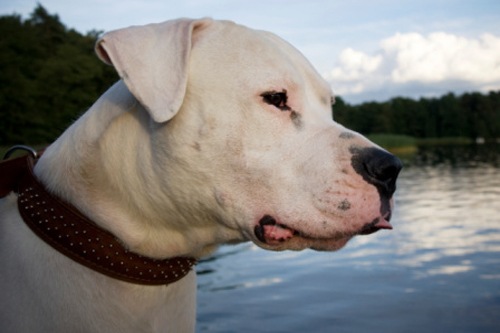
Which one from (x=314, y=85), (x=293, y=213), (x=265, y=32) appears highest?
(x=265, y=32)

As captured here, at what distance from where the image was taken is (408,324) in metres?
4.47

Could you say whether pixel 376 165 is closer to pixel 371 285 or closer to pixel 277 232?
pixel 277 232

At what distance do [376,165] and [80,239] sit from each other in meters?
1.39

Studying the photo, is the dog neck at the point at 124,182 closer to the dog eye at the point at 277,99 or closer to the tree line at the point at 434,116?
the dog eye at the point at 277,99

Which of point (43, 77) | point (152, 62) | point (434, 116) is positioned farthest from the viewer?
point (434, 116)

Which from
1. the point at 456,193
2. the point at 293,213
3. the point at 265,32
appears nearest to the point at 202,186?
the point at 293,213

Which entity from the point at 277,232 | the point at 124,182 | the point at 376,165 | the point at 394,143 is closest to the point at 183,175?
the point at 124,182

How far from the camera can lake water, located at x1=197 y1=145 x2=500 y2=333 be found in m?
4.54

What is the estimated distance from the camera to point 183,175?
2201mm

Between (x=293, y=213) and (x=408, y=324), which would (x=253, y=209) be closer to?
(x=293, y=213)

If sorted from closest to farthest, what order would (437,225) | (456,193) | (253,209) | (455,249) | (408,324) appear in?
1. (253,209)
2. (408,324)
3. (455,249)
4. (437,225)
5. (456,193)

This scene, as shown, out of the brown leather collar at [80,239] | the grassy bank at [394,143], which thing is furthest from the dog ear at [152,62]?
the grassy bank at [394,143]

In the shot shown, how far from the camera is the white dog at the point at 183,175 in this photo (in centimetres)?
205

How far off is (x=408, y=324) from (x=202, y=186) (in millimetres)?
3210
